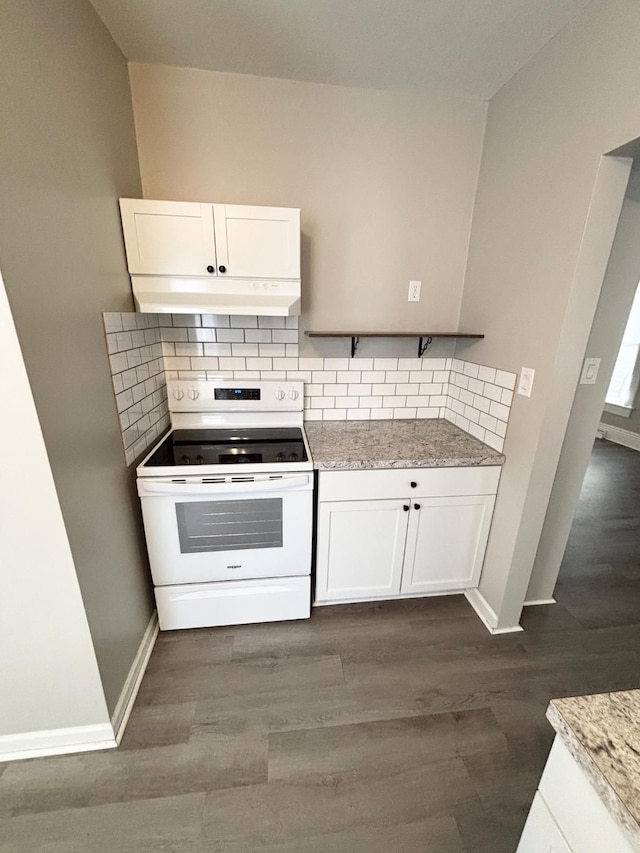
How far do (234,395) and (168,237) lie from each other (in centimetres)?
80

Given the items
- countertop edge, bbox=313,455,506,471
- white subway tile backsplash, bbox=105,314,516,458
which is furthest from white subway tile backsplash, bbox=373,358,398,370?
countertop edge, bbox=313,455,506,471

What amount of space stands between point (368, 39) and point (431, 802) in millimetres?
2809

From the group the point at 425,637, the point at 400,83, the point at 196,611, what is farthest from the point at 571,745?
the point at 400,83

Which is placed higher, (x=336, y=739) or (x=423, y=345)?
(x=423, y=345)

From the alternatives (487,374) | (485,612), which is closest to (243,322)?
(487,374)

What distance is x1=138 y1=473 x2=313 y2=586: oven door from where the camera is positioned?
1.50m

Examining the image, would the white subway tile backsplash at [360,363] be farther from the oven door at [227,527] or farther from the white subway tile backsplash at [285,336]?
the oven door at [227,527]

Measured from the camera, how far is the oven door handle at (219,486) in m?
1.47

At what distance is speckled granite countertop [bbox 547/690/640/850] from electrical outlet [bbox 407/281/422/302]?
6.08 ft

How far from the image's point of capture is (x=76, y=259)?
1.16 m

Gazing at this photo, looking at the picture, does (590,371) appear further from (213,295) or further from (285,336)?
(213,295)

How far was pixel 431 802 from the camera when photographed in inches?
45.4

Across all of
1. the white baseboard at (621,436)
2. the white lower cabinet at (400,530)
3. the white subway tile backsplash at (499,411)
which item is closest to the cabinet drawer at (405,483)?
the white lower cabinet at (400,530)

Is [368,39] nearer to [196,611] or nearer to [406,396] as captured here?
[406,396]
